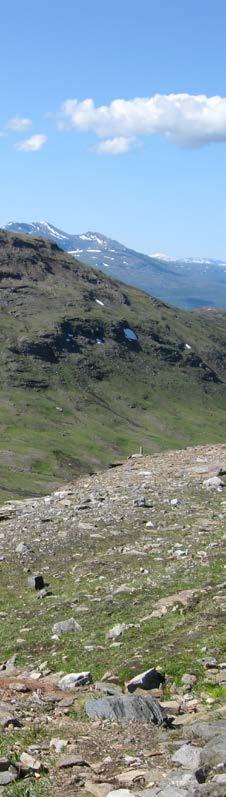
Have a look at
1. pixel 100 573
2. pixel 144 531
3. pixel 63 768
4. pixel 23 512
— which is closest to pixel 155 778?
pixel 63 768

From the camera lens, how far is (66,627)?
18.6 meters

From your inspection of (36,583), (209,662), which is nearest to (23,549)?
(36,583)

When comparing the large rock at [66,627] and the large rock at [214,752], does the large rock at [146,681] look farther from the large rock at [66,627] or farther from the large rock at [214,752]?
the large rock at [66,627]

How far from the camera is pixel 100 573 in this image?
23.1 m

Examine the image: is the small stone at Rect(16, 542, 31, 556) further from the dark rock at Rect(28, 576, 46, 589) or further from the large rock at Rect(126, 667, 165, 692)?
the large rock at Rect(126, 667, 165, 692)

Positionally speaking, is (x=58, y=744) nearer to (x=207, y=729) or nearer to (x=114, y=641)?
(x=207, y=729)

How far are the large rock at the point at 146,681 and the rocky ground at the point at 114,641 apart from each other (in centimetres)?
5

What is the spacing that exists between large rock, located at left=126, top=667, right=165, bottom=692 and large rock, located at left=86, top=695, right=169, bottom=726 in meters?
1.06

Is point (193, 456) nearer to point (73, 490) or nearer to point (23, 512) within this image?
point (73, 490)

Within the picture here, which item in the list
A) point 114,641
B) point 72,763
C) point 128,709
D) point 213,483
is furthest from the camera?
point 213,483

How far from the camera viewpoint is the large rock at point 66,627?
60.6 ft

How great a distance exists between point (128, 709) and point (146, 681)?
1594 millimetres

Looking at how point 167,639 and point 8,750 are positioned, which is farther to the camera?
point 167,639

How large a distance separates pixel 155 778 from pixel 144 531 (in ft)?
A: 58.1
